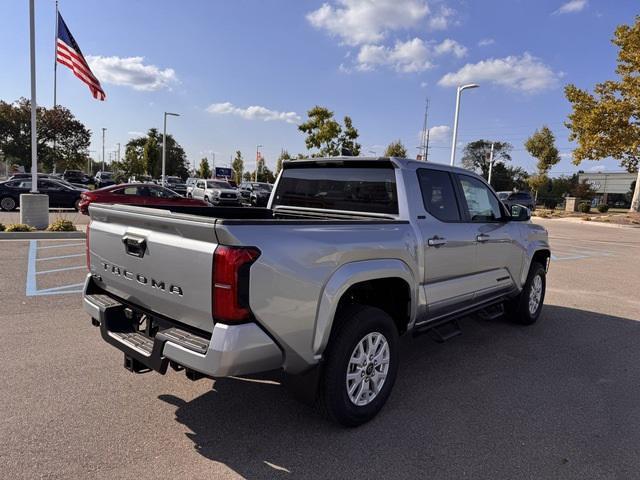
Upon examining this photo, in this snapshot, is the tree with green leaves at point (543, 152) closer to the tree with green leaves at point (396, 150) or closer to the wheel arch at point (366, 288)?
the tree with green leaves at point (396, 150)

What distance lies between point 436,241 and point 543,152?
49.5 m

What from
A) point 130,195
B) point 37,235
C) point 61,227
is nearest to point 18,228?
point 37,235

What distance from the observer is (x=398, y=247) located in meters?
3.41

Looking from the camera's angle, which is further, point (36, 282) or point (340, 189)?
point (36, 282)

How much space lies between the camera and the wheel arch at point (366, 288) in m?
2.84

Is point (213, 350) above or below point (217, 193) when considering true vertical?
below

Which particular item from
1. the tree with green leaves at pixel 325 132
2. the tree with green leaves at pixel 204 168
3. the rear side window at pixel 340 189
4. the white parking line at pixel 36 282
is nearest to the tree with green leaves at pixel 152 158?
the tree with green leaves at pixel 204 168

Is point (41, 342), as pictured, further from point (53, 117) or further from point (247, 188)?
point (53, 117)

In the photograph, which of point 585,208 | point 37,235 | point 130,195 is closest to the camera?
point 37,235

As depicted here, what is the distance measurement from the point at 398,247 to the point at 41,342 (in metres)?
3.67

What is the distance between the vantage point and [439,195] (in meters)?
4.14

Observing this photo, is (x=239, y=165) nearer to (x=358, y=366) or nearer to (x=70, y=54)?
(x=70, y=54)

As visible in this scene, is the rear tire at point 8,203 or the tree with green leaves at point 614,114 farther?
the tree with green leaves at point 614,114

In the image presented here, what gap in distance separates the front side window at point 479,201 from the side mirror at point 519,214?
0.16 meters
